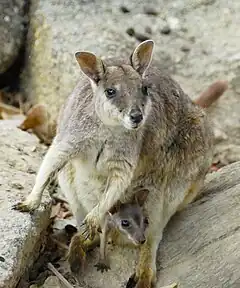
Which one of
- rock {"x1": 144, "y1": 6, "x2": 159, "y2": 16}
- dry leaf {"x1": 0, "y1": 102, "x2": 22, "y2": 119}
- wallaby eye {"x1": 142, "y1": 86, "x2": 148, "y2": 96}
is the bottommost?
dry leaf {"x1": 0, "y1": 102, "x2": 22, "y2": 119}

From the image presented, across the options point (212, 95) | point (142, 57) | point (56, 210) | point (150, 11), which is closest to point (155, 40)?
point (150, 11)

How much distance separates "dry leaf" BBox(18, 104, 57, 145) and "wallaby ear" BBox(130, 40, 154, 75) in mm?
1948

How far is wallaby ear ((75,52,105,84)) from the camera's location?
196 inches

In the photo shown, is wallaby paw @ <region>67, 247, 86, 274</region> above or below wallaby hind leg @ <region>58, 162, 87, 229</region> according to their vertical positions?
below

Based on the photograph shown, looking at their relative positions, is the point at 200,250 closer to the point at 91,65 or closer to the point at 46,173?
the point at 46,173

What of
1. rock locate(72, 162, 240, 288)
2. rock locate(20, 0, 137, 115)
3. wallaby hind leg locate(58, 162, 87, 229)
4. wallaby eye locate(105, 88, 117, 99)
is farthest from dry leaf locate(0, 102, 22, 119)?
wallaby eye locate(105, 88, 117, 99)

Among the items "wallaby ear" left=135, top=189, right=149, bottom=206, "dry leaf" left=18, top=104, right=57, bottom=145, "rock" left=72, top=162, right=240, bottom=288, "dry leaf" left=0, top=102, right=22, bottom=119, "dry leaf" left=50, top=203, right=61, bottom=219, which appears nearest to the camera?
"rock" left=72, top=162, right=240, bottom=288

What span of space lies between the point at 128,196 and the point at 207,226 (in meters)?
0.52

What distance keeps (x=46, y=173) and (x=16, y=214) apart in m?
0.30

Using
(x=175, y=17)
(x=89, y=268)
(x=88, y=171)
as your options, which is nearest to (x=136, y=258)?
(x=89, y=268)

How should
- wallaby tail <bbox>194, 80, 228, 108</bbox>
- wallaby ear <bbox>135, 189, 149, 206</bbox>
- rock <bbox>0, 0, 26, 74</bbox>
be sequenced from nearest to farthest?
1. wallaby ear <bbox>135, 189, 149, 206</bbox>
2. wallaby tail <bbox>194, 80, 228, 108</bbox>
3. rock <bbox>0, 0, 26, 74</bbox>

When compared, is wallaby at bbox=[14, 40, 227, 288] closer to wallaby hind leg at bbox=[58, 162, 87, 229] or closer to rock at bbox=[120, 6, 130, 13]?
wallaby hind leg at bbox=[58, 162, 87, 229]

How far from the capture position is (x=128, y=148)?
16.6 ft

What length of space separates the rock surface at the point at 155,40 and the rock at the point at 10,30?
0.12 metres
